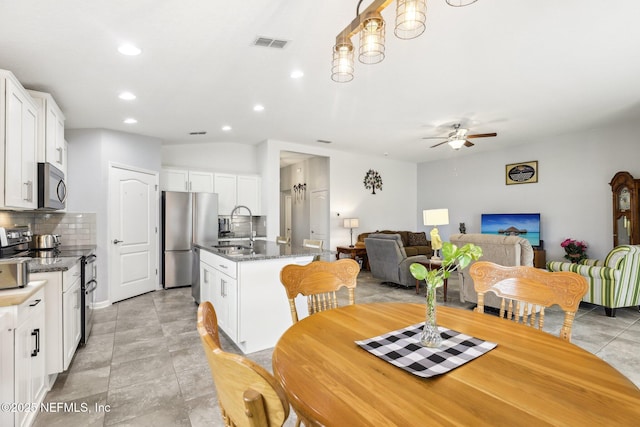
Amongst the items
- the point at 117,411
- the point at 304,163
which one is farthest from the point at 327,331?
the point at 304,163

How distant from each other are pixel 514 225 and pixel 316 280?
252 inches

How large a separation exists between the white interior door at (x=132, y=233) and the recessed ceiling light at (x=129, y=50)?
256 centimetres

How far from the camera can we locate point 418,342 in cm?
119

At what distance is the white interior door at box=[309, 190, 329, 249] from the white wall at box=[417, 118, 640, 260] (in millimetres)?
3182

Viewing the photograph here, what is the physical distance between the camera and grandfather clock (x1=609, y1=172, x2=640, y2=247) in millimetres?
4883

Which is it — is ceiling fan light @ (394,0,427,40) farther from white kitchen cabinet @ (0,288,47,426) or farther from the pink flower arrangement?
the pink flower arrangement

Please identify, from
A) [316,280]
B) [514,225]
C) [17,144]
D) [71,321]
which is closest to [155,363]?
[71,321]

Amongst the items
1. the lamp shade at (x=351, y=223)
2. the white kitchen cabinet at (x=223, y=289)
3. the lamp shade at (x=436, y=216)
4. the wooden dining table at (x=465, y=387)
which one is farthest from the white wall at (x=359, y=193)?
the wooden dining table at (x=465, y=387)

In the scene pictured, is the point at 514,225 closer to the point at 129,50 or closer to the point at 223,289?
the point at 223,289

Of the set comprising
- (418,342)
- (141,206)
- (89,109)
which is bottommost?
(418,342)

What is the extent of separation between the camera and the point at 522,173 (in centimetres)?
679

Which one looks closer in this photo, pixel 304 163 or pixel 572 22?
pixel 572 22

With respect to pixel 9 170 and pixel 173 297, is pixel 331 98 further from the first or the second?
pixel 173 297

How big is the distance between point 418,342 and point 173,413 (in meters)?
1.75
